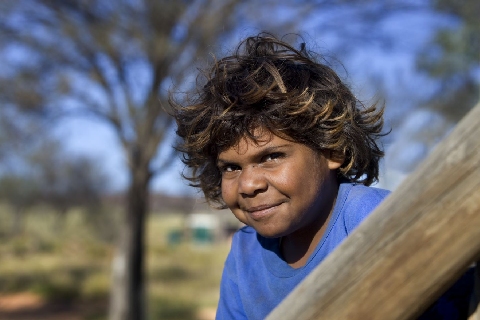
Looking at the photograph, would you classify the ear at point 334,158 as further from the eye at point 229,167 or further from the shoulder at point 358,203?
the eye at point 229,167

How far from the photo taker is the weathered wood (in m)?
0.83

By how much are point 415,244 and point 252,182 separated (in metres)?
0.67

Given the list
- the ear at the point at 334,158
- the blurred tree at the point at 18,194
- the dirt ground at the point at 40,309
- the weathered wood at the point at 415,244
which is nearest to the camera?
the weathered wood at the point at 415,244

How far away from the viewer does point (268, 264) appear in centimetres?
163

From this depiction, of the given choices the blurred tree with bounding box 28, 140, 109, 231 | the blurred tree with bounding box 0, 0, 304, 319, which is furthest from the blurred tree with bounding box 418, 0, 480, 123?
the blurred tree with bounding box 28, 140, 109, 231

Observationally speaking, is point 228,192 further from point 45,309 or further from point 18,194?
point 18,194

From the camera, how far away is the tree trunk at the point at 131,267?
8.16 meters

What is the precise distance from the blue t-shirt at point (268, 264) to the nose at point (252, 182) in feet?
0.69

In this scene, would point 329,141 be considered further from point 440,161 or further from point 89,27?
point 89,27

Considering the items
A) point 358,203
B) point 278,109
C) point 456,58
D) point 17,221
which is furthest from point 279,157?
point 17,221

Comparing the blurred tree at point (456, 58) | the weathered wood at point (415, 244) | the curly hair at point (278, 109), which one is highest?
the blurred tree at point (456, 58)

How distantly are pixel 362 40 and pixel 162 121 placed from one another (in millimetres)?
2752

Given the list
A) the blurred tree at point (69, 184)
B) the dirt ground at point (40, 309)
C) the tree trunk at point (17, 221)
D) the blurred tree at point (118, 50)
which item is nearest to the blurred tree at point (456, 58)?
the blurred tree at point (118, 50)

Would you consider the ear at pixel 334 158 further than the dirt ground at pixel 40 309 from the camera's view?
No
